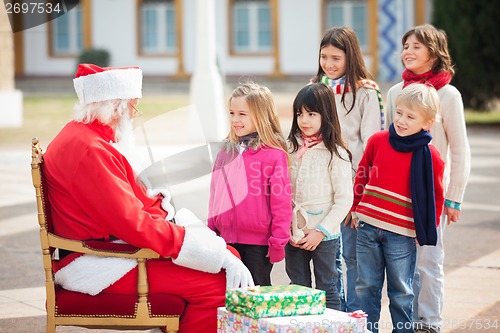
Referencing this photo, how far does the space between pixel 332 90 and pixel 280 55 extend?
24854 mm

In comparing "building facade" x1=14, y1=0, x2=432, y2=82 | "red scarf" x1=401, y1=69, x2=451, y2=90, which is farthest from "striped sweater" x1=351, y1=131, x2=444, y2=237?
"building facade" x1=14, y1=0, x2=432, y2=82

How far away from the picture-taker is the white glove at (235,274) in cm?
396

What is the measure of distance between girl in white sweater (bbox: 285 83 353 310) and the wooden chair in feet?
2.61

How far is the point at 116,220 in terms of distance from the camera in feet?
12.5

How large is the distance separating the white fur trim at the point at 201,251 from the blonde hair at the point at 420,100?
1.09 m

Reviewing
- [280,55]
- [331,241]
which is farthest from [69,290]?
[280,55]

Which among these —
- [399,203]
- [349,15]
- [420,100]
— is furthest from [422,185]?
[349,15]

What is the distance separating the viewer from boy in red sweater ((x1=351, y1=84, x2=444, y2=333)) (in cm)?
443

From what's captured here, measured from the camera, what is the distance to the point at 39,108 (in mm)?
21438

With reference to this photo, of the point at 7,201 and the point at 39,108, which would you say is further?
the point at 39,108

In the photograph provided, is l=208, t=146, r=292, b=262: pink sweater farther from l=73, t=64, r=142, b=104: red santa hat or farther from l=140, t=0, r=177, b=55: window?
l=140, t=0, r=177, b=55: window

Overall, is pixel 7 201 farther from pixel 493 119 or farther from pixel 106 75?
pixel 493 119

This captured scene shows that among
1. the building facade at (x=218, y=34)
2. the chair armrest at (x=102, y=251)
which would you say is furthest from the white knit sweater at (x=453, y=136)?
the building facade at (x=218, y=34)

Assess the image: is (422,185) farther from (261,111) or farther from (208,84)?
(208,84)
